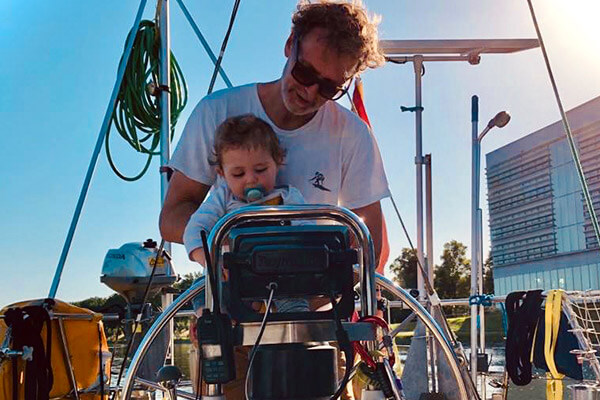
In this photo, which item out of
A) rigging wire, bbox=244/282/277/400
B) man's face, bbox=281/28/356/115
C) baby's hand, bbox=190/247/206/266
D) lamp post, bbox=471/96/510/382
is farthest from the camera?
lamp post, bbox=471/96/510/382

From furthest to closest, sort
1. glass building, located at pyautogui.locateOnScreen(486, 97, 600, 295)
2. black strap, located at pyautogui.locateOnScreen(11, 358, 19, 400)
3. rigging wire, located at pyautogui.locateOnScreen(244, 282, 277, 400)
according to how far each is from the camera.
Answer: glass building, located at pyautogui.locateOnScreen(486, 97, 600, 295)
black strap, located at pyautogui.locateOnScreen(11, 358, 19, 400)
rigging wire, located at pyautogui.locateOnScreen(244, 282, 277, 400)

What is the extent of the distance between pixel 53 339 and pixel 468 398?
1215 mm

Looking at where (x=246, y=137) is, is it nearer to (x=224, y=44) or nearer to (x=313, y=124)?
(x=313, y=124)

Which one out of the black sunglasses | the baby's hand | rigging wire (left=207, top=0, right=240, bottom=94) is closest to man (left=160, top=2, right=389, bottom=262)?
the black sunglasses

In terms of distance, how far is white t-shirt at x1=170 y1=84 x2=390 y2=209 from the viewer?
1657 millimetres

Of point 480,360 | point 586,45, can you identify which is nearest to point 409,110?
point 586,45

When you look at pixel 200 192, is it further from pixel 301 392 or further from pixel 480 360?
pixel 480 360

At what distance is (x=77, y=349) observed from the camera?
79.2 inches

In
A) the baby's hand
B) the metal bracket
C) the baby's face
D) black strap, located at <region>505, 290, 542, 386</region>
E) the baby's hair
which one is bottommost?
black strap, located at <region>505, 290, 542, 386</region>

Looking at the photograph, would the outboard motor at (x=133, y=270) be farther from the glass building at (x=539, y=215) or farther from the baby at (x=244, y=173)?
the glass building at (x=539, y=215)

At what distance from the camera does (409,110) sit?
10.3 feet

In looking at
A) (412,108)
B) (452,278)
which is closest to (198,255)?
(412,108)

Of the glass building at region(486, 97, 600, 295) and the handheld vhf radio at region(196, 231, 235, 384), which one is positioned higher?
the glass building at region(486, 97, 600, 295)

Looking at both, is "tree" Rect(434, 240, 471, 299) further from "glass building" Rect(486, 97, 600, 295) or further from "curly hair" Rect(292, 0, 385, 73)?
"curly hair" Rect(292, 0, 385, 73)
